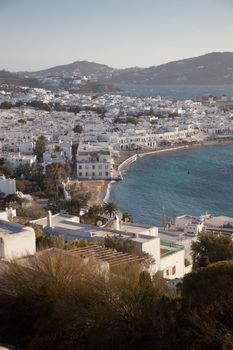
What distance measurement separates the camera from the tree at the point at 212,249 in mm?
4872

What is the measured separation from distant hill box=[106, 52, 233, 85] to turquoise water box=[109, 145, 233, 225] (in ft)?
170

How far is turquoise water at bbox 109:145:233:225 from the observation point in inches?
430

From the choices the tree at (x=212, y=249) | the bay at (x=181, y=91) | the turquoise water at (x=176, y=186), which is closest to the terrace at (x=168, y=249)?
the tree at (x=212, y=249)

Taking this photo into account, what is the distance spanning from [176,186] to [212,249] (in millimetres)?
8196

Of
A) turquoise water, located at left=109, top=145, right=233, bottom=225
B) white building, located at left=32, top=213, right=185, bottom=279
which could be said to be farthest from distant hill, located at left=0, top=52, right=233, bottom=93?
white building, located at left=32, top=213, right=185, bottom=279

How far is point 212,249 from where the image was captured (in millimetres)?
5172

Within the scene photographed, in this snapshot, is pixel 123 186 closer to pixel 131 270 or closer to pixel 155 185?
pixel 155 185

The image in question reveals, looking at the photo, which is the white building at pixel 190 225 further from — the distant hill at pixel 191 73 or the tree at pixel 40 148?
the distant hill at pixel 191 73

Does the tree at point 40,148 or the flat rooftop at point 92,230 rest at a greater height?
the flat rooftop at point 92,230

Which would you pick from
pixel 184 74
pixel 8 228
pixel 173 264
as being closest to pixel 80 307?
pixel 8 228

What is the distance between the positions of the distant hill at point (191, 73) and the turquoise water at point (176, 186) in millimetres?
51838

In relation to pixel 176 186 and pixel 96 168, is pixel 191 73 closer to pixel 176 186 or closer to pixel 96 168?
pixel 96 168

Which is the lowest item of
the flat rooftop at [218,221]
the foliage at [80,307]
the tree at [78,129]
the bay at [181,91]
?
the flat rooftop at [218,221]

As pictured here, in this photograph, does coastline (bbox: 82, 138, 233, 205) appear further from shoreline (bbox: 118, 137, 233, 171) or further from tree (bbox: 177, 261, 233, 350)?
tree (bbox: 177, 261, 233, 350)
